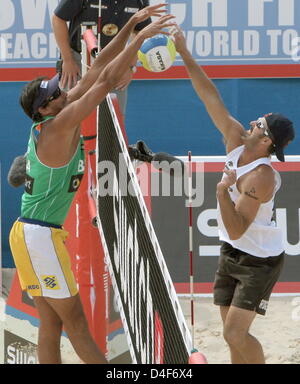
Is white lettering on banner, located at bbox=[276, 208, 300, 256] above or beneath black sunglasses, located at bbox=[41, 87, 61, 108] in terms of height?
beneath

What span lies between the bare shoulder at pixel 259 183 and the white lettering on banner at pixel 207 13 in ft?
13.0

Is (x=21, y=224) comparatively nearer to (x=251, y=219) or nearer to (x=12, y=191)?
(x=251, y=219)

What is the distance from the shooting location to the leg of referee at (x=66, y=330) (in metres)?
5.16

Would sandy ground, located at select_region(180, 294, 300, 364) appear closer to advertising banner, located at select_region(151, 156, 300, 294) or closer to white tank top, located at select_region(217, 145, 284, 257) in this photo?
advertising banner, located at select_region(151, 156, 300, 294)

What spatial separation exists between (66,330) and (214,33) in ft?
15.1

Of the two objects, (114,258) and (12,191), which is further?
(12,191)

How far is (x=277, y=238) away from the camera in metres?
5.45

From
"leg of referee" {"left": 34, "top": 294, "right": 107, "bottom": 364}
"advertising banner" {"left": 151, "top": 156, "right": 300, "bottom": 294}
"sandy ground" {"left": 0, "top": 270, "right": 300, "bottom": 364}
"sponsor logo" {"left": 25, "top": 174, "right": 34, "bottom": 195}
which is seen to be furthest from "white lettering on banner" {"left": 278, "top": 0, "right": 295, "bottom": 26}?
"leg of referee" {"left": 34, "top": 294, "right": 107, "bottom": 364}

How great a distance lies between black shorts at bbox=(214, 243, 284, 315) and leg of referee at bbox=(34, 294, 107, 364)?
0.89 meters

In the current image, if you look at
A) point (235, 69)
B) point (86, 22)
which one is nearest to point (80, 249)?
point (86, 22)

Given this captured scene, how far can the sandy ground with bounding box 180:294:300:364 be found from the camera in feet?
23.3

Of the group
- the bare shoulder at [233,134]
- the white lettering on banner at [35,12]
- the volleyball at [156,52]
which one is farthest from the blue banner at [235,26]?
the volleyball at [156,52]

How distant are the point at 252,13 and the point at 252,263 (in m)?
4.27
